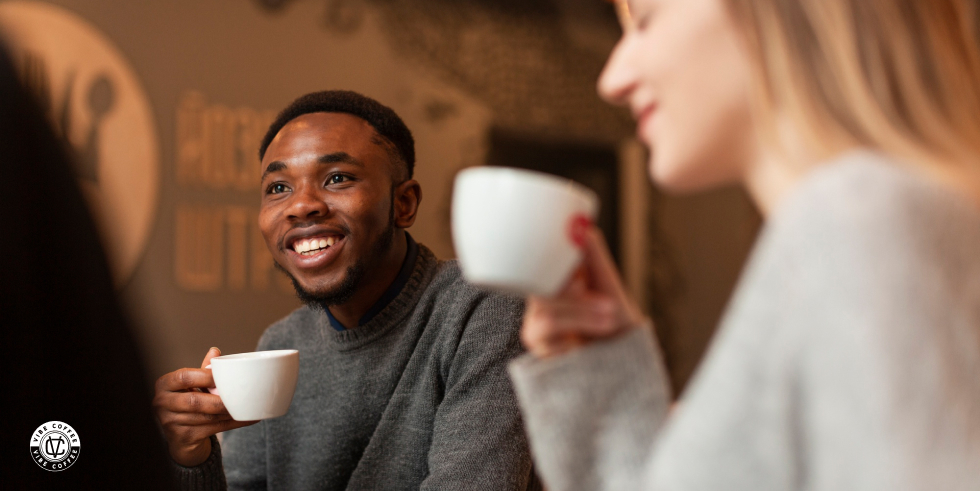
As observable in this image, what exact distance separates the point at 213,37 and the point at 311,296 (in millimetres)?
1513

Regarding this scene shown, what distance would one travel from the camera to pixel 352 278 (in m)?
1.09

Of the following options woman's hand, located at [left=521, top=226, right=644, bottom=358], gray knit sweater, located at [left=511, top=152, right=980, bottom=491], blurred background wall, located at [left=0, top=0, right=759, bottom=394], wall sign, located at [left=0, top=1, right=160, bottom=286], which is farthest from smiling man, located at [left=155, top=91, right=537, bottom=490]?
wall sign, located at [left=0, top=1, right=160, bottom=286]

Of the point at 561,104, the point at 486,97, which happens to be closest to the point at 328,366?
the point at 486,97

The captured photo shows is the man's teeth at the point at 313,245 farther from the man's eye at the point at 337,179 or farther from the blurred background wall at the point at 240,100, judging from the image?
the blurred background wall at the point at 240,100

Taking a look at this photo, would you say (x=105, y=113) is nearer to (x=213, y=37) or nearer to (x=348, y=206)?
(x=213, y=37)

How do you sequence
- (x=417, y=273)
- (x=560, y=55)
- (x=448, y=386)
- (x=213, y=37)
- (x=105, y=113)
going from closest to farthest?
(x=448, y=386)
(x=417, y=273)
(x=105, y=113)
(x=213, y=37)
(x=560, y=55)

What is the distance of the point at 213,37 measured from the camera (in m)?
2.30

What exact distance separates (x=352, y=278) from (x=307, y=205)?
0.41ft

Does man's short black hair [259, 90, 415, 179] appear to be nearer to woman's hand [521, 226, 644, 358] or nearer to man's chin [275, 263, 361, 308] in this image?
man's chin [275, 263, 361, 308]

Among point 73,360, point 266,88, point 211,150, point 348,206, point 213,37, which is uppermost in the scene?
point 213,37

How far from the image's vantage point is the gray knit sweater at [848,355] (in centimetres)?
40

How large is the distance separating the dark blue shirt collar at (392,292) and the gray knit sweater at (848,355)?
74 cm

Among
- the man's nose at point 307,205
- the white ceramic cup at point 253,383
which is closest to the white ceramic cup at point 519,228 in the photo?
the white ceramic cup at point 253,383

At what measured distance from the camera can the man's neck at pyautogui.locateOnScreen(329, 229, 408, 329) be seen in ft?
3.79
